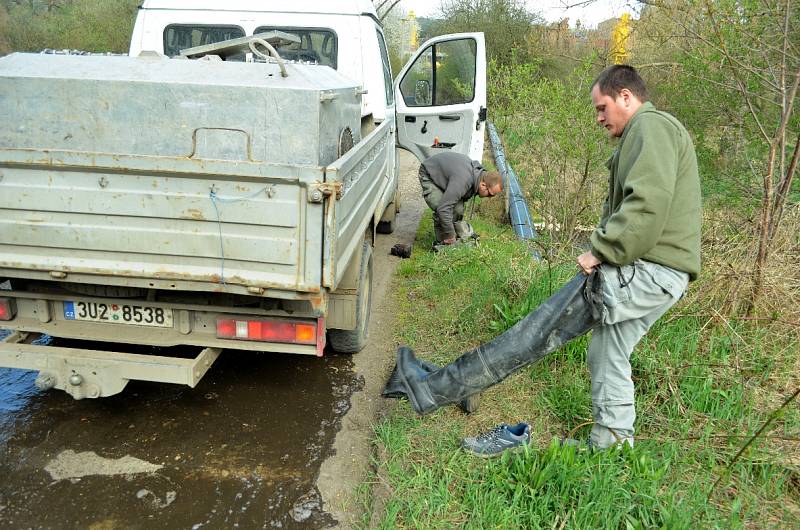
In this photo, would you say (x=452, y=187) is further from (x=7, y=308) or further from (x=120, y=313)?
(x=7, y=308)

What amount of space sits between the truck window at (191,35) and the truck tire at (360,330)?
2516 millimetres

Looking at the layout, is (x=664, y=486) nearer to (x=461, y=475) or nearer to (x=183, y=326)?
(x=461, y=475)

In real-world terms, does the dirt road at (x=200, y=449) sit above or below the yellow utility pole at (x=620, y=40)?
below

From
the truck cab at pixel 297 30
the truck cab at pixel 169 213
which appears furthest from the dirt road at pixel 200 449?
the truck cab at pixel 297 30

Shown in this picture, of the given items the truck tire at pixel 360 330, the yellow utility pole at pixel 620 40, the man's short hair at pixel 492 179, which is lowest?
the truck tire at pixel 360 330

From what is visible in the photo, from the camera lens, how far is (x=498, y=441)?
3018 millimetres

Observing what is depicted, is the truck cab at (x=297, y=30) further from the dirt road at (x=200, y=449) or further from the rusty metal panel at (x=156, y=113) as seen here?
the dirt road at (x=200, y=449)

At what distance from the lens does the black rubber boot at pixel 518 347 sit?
8.99ft

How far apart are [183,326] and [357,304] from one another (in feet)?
3.82

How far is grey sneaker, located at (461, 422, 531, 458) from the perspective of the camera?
2.97 meters

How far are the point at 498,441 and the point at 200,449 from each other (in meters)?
1.56

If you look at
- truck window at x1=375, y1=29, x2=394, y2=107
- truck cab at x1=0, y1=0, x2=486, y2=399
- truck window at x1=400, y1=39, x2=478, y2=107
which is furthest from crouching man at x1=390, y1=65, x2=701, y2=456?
truck window at x1=400, y1=39, x2=478, y2=107

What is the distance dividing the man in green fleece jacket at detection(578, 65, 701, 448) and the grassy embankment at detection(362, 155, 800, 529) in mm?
364

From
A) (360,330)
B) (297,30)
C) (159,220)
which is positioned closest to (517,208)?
(297,30)
